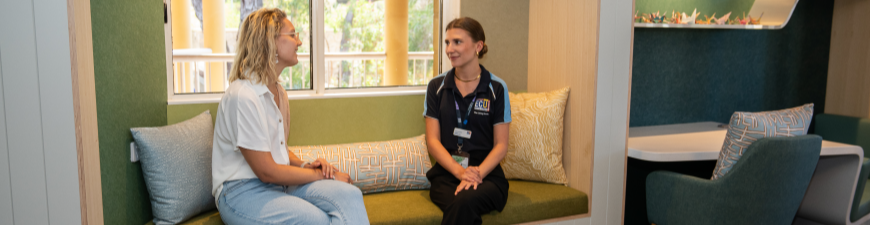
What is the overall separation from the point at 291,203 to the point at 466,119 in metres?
1.00

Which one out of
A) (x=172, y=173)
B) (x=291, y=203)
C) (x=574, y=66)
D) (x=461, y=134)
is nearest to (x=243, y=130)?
(x=291, y=203)

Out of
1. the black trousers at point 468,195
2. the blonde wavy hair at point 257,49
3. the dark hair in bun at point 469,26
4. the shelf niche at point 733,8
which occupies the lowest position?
the black trousers at point 468,195

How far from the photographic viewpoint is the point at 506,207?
2773 millimetres

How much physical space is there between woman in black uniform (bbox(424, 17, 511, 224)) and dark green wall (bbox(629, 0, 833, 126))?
1.48 meters

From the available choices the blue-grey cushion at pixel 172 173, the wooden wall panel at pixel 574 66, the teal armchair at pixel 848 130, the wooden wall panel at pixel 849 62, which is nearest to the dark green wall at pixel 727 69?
the wooden wall panel at pixel 849 62

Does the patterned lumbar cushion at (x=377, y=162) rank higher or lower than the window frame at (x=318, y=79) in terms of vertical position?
lower

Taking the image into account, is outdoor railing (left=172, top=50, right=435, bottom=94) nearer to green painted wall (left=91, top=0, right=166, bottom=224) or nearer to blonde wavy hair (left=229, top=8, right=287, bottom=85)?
green painted wall (left=91, top=0, right=166, bottom=224)

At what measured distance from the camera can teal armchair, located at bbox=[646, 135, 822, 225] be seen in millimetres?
2521

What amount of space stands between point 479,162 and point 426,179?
331 millimetres

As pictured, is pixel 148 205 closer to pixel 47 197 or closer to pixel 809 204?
pixel 47 197

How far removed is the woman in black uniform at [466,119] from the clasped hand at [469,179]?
14 millimetres

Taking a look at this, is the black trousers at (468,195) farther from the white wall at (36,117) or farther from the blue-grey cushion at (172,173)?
the white wall at (36,117)

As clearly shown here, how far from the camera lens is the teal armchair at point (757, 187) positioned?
252cm

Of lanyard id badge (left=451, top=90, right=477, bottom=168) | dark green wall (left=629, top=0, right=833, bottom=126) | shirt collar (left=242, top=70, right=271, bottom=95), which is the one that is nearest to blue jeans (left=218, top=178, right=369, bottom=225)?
shirt collar (left=242, top=70, right=271, bottom=95)
